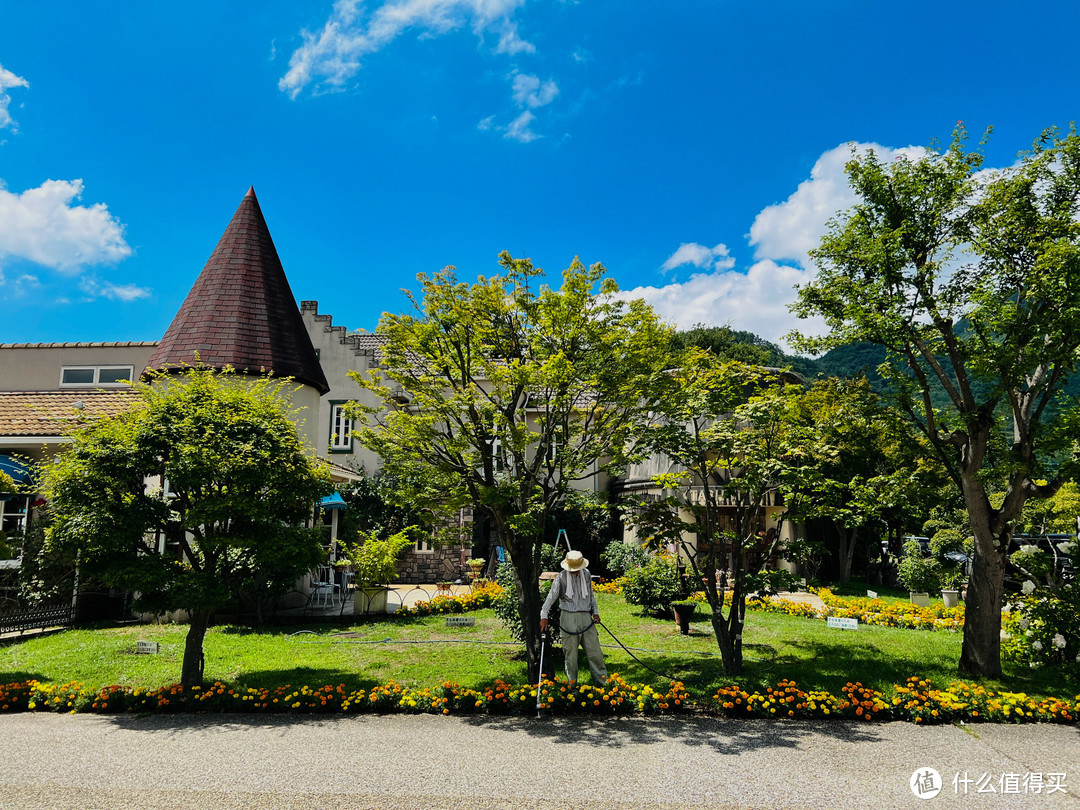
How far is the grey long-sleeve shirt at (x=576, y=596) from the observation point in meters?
9.17

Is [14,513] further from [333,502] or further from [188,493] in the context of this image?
[188,493]

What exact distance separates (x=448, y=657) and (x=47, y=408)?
37.6 ft

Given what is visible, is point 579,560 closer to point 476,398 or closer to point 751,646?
point 476,398

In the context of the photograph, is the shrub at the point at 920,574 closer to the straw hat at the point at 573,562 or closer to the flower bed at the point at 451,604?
the flower bed at the point at 451,604

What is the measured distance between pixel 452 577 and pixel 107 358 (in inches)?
530

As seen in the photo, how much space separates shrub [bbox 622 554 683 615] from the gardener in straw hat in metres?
5.34

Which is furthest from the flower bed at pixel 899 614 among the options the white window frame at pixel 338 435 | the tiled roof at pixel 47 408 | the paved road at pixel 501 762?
the white window frame at pixel 338 435

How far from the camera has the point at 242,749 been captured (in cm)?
689

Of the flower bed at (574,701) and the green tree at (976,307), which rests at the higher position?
the green tree at (976,307)

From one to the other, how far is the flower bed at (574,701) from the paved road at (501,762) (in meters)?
0.24

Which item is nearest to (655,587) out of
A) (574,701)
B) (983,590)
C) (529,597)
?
(529,597)

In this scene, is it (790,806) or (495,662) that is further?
(495,662)

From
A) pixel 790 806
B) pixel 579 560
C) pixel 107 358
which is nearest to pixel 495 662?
pixel 579 560

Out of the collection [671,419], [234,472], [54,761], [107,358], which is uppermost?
[107,358]
